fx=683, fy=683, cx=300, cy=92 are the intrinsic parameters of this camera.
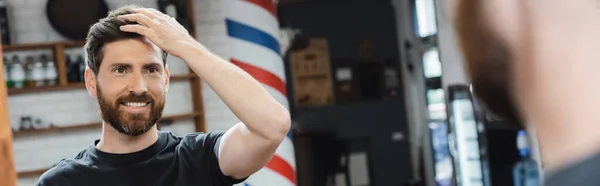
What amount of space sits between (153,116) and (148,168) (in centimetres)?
14

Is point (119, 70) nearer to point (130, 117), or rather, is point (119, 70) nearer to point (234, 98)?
point (130, 117)

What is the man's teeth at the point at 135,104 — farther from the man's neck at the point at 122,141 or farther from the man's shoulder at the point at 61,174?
the man's shoulder at the point at 61,174

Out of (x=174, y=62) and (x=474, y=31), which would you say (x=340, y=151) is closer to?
(x=174, y=62)

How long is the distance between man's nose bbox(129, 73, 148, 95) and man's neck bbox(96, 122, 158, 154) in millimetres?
116

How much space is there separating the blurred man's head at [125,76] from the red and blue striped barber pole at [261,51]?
1094mm

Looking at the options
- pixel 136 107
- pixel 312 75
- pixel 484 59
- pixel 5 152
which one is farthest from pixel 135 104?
pixel 312 75

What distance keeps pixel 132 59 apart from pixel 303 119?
175 inches

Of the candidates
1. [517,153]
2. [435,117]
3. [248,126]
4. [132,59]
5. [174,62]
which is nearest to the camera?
[248,126]

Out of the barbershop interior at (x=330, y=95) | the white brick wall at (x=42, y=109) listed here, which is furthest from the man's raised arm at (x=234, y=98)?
the white brick wall at (x=42, y=109)

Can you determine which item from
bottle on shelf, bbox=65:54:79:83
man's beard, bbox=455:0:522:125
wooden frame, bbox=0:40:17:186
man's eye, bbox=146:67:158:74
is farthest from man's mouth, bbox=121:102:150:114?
bottle on shelf, bbox=65:54:79:83

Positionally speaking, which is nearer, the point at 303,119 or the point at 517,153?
the point at 517,153

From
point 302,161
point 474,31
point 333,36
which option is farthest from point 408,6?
point 474,31

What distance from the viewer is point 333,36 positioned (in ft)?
21.0

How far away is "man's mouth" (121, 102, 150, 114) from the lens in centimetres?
172
